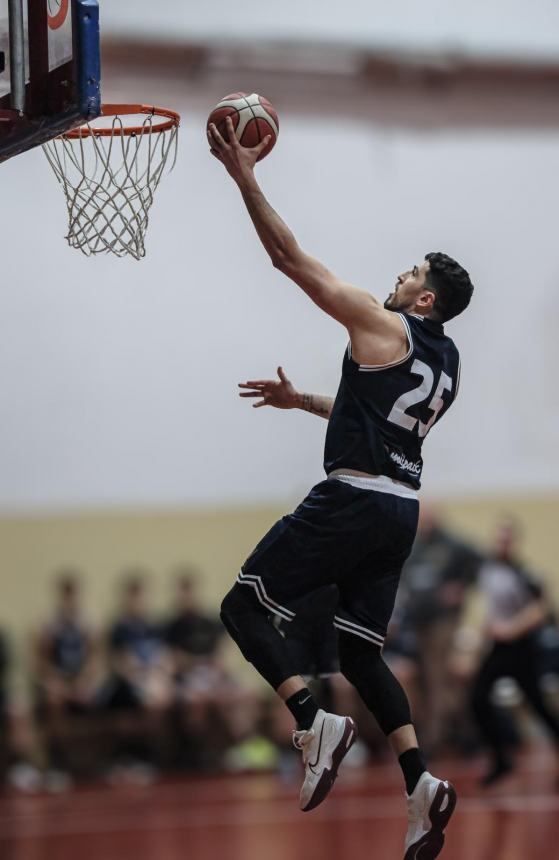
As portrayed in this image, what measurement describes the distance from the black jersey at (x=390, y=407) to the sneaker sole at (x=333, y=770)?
3.77 ft

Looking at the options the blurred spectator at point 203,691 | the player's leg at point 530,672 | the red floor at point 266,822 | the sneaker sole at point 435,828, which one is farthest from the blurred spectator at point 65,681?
the sneaker sole at point 435,828

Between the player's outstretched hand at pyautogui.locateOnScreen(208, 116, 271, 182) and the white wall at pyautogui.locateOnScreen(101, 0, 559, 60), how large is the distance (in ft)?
30.8

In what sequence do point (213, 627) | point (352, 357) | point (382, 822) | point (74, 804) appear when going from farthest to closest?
point (213, 627)
point (74, 804)
point (382, 822)
point (352, 357)

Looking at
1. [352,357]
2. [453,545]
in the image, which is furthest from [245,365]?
[352,357]

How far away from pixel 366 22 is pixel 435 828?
37.8ft

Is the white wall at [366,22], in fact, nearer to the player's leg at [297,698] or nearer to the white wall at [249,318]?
the white wall at [249,318]

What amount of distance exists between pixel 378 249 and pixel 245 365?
2006mm

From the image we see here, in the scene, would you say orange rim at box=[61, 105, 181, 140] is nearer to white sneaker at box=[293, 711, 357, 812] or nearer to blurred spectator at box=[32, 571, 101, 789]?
white sneaker at box=[293, 711, 357, 812]

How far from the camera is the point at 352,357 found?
637 centimetres

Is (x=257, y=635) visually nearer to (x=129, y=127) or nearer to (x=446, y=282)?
(x=446, y=282)

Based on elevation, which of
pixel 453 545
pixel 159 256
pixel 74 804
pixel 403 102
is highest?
pixel 403 102

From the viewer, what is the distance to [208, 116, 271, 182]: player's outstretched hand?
20.0 feet

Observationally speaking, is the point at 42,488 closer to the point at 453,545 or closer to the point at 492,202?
the point at 453,545

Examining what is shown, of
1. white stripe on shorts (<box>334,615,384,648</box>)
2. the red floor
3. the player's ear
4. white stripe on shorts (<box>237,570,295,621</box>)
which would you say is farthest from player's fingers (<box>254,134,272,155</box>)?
the red floor
